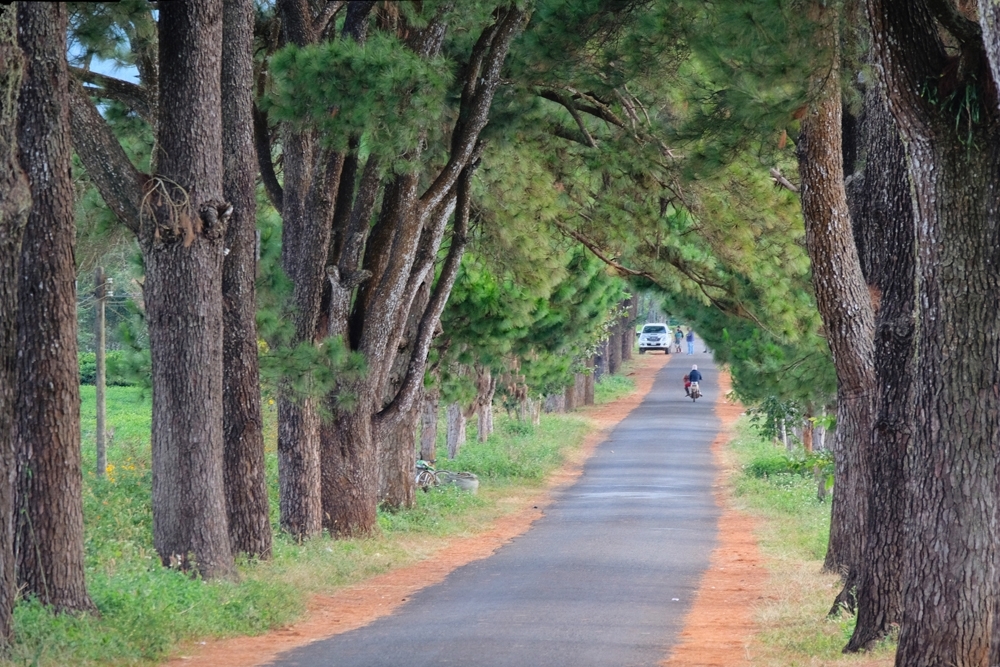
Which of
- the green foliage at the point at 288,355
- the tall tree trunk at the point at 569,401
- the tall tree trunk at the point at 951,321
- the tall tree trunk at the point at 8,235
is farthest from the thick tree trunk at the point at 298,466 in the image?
the tall tree trunk at the point at 569,401

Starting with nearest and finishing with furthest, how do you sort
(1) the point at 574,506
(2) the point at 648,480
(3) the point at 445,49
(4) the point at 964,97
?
1. (4) the point at 964,97
2. (3) the point at 445,49
3. (1) the point at 574,506
4. (2) the point at 648,480

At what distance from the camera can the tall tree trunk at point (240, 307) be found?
13562 millimetres

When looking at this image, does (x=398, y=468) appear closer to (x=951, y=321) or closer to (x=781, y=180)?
(x=781, y=180)

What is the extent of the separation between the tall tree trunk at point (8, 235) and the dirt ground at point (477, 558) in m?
1.88

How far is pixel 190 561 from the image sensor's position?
12188 mm

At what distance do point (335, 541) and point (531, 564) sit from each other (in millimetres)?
2731

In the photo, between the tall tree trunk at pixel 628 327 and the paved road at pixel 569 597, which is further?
the tall tree trunk at pixel 628 327

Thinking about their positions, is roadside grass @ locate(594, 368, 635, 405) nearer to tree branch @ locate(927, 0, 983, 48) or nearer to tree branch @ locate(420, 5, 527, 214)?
tree branch @ locate(420, 5, 527, 214)

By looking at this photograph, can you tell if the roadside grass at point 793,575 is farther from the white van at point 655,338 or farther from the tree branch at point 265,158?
the white van at point 655,338

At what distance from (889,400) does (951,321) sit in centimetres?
241

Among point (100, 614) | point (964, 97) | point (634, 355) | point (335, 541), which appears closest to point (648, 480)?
point (335, 541)

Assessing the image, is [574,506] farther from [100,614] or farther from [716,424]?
[716,424]

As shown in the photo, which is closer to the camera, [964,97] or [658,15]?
[964,97]

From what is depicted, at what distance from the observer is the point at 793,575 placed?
15.1m
